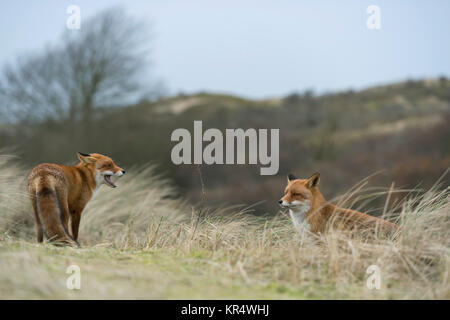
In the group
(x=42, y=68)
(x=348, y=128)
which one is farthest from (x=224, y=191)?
(x=348, y=128)

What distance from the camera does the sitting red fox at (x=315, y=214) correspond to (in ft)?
16.7

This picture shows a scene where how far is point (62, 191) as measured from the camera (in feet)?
17.0

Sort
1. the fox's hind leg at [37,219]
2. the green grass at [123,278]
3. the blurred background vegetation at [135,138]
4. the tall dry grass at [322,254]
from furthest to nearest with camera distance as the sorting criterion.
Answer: the blurred background vegetation at [135,138] < the fox's hind leg at [37,219] < the tall dry grass at [322,254] < the green grass at [123,278]

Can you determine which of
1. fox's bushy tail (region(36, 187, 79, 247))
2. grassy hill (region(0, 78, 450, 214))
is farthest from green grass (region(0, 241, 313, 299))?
grassy hill (region(0, 78, 450, 214))

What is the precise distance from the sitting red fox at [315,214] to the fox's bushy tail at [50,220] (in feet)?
7.49

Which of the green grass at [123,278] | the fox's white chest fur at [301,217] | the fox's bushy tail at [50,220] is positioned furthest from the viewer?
the fox's white chest fur at [301,217]

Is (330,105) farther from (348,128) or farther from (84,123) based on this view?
→ (84,123)

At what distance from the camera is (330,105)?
5234 cm

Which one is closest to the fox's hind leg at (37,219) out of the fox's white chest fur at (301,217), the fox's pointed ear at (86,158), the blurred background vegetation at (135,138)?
the fox's pointed ear at (86,158)

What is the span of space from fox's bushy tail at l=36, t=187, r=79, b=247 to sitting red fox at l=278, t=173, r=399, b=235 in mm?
2283

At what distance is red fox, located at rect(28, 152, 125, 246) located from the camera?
4.89 m

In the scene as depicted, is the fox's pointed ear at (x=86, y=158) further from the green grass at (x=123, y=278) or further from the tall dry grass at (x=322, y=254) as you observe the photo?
the green grass at (x=123, y=278)

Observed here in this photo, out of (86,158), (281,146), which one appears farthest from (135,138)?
(86,158)
